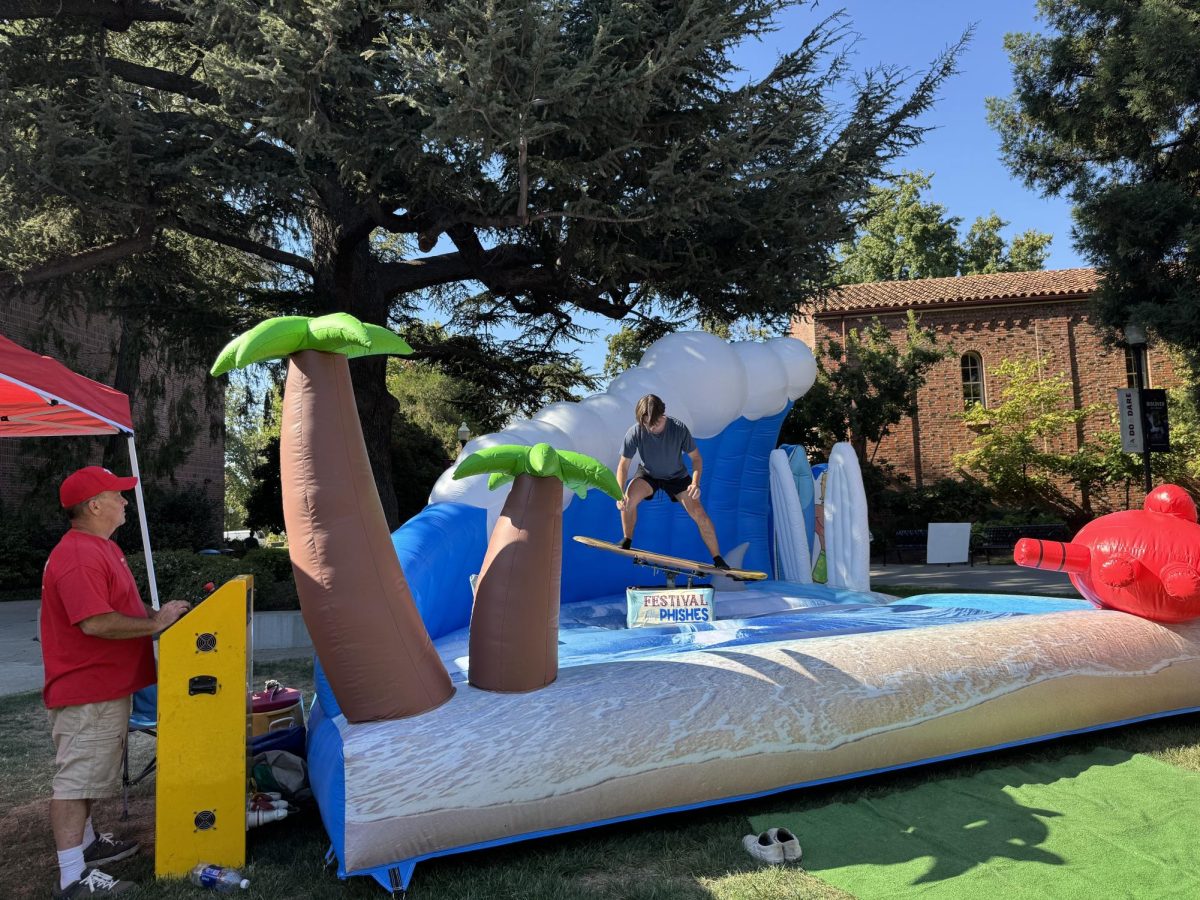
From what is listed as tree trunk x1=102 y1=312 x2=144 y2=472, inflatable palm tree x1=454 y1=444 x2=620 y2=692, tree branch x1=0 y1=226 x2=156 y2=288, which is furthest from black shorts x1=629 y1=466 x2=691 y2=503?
tree trunk x1=102 y1=312 x2=144 y2=472

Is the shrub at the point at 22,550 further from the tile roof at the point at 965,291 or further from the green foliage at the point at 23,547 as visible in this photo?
the tile roof at the point at 965,291

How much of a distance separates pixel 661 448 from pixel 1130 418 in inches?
347

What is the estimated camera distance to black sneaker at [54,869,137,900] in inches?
103

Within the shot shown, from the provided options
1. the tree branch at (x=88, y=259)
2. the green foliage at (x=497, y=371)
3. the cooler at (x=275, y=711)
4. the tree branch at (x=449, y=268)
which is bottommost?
the cooler at (x=275, y=711)

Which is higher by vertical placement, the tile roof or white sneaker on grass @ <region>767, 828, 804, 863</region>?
the tile roof

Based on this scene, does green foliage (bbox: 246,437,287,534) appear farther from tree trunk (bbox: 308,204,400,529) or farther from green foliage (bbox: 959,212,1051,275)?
green foliage (bbox: 959,212,1051,275)

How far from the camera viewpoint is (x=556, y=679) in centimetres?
315

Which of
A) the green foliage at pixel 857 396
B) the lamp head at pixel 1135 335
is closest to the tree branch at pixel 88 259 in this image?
the green foliage at pixel 857 396

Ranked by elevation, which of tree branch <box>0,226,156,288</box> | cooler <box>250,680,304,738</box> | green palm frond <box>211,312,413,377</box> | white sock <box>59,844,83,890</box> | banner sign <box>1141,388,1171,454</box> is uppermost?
tree branch <box>0,226,156,288</box>

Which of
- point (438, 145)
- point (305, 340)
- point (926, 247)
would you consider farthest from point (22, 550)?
point (926, 247)

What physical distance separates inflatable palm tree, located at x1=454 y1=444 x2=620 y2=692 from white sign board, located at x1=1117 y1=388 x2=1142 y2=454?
10.6 m

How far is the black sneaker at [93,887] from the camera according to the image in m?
2.61

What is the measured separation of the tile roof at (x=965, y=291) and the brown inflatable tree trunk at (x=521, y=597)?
18841 millimetres

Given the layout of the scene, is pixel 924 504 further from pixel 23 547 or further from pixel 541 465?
pixel 541 465
